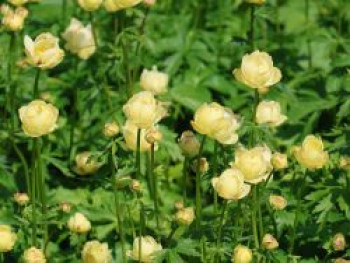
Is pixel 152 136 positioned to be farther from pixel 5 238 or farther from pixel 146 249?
pixel 5 238

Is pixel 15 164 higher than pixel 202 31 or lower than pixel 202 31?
lower

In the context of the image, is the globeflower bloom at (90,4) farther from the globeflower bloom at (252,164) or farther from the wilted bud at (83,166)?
the globeflower bloom at (252,164)

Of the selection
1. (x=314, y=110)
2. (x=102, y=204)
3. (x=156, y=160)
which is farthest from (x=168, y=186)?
(x=314, y=110)

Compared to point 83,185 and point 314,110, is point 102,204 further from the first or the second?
point 314,110

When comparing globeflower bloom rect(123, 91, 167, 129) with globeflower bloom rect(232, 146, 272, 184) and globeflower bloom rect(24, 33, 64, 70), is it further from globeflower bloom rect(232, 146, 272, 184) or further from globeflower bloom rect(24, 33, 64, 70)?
globeflower bloom rect(24, 33, 64, 70)

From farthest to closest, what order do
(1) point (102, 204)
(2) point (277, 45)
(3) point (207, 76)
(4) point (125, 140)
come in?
(2) point (277, 45)
(3) point (207, 76)
(1) point (102, 204)
(4) point (125, 140)

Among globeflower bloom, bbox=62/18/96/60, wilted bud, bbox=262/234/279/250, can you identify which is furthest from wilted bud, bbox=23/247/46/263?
globeflower bloom, bbox=62/18/96/60

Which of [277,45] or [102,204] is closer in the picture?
[102,204]

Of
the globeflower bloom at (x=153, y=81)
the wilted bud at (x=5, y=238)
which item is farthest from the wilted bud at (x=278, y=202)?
the wilted bud at (x=5, y=238)

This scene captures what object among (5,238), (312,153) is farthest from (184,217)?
(5,238)
